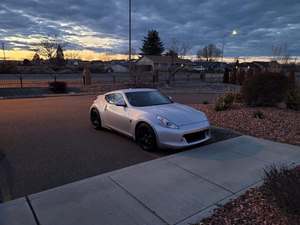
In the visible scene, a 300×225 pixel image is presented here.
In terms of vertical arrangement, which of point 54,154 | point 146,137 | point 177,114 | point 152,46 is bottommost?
point 54,154

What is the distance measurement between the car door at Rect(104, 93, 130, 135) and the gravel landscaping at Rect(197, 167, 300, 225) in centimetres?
334

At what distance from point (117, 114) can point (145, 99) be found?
2.68 ft

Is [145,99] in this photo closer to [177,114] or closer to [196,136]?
[177,114]

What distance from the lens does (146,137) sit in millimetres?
5516

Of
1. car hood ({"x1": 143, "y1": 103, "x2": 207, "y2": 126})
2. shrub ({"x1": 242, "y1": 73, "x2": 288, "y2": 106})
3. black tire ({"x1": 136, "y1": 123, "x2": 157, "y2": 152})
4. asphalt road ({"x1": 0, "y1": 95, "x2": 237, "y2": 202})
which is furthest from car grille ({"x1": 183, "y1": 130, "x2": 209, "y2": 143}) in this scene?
shrub ({"x1": 242, "y1": 73, "x2": 288, "y2": 106})

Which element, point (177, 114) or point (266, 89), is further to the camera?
point (266, 89)

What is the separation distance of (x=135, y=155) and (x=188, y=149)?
117 centimetres

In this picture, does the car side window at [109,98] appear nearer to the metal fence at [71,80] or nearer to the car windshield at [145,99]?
the car windshield at [145,99]

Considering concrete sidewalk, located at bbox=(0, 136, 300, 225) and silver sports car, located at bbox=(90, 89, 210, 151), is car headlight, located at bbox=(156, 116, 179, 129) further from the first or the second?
concrete sidewalk, located at bbox=(0, 136, 300, 225)

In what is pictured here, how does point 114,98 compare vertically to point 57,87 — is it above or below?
above

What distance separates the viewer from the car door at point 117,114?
613 cm

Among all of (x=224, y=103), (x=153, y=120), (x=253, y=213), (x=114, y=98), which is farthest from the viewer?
(x=224, y=103)

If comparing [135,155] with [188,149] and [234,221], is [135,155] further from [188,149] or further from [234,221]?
[234,221]

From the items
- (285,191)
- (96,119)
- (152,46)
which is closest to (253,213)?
(285,191)
